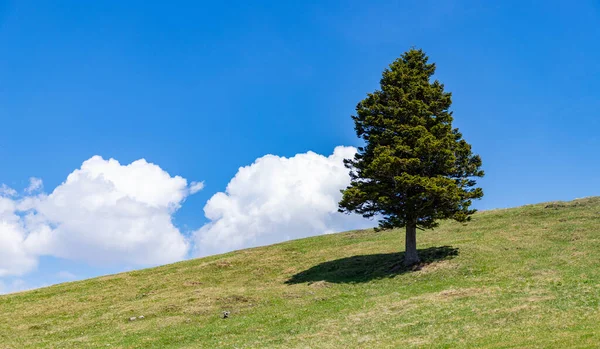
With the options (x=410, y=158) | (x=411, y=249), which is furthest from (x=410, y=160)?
(x=411, y=249)

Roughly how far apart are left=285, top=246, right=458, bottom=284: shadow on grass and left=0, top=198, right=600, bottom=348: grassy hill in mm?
214

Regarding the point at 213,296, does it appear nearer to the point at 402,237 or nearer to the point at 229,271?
the point at 229,271

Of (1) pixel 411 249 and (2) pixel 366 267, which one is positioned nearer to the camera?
(1) pixel 411 249

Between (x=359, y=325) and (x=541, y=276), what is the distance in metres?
14.2

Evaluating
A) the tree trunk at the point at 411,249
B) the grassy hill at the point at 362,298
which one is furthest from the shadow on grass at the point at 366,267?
the tree trunk at the point at 411,249

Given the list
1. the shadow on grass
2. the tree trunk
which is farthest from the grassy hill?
the tree trunk

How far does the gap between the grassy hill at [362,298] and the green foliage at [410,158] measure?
4.88 m

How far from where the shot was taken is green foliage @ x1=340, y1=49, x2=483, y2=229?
39062 mm

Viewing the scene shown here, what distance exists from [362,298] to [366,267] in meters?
10.8

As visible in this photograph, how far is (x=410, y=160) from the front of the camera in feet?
127

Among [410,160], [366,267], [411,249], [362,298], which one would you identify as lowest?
[362,298]

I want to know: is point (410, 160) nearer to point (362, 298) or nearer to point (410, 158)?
point (410, 158)

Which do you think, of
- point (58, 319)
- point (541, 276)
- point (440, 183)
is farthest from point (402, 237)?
point (58, 319)

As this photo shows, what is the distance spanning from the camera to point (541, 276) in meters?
30.7
